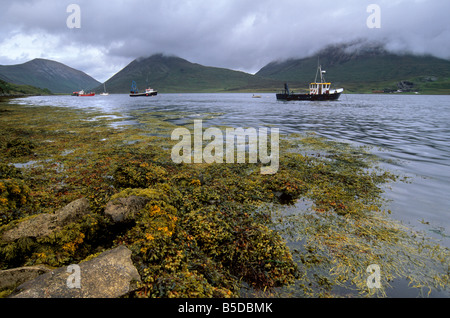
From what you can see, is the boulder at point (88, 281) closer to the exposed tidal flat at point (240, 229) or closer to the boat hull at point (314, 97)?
the exposed tidal flat at point (240, 229)

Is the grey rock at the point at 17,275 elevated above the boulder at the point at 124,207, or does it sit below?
below

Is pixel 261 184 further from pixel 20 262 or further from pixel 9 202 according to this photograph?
pixel 9 202

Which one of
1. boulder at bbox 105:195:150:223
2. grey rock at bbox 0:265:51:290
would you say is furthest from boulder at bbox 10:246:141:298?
boulder at bbox 105:195:150:223

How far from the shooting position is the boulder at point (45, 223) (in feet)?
17.9

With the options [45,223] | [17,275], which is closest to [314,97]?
[45,223]

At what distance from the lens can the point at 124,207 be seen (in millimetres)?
6625

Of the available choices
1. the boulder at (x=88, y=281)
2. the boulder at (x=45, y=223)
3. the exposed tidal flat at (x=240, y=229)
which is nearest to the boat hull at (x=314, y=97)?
the exposed tidal flat at (x=240, y=229)

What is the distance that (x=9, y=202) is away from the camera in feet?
24.2

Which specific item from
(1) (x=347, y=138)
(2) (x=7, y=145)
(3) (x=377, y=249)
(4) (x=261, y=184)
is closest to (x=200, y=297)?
(3) (x=377, y=249)

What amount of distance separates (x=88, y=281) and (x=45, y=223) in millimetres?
2808

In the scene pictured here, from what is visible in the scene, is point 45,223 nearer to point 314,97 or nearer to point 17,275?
point 17,275

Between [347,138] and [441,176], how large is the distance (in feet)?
33.8

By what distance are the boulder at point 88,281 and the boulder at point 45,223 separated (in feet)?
6.36

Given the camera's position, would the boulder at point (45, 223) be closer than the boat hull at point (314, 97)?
Yes
